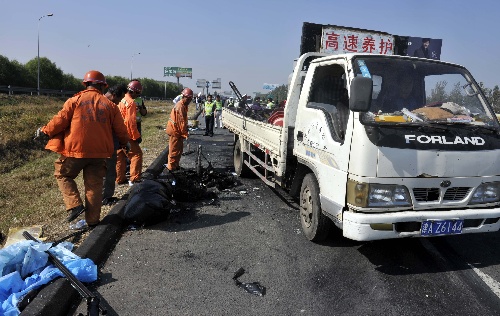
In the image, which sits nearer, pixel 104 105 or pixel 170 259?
pixel 170 259

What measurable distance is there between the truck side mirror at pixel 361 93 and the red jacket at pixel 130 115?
4.39 m

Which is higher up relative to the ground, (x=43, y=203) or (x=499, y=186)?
(x=499, y=186)

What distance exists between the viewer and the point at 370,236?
3508 millimetres

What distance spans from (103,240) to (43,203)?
2.64 meters

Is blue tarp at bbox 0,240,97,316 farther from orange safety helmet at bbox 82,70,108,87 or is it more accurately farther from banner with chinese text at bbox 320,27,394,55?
banner with chinese text at bbox 320,27,394,55

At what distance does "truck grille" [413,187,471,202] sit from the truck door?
68 cm

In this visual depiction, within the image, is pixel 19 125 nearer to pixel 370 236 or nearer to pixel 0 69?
pixel 370 236

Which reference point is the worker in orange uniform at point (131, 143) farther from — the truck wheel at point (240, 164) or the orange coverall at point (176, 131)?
the truck wheel at point (240, 164)

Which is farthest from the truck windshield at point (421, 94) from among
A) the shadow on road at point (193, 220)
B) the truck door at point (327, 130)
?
the shadow on road at point (193, 220)

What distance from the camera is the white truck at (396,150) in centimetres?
347

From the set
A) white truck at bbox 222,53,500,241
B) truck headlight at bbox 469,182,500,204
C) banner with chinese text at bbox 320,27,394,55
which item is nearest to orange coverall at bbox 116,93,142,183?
white truck at bbox 222,53,500,241

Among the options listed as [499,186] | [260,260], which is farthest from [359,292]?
[499,186]

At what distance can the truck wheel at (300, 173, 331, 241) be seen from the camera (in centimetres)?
425

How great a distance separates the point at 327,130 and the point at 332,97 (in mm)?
616
